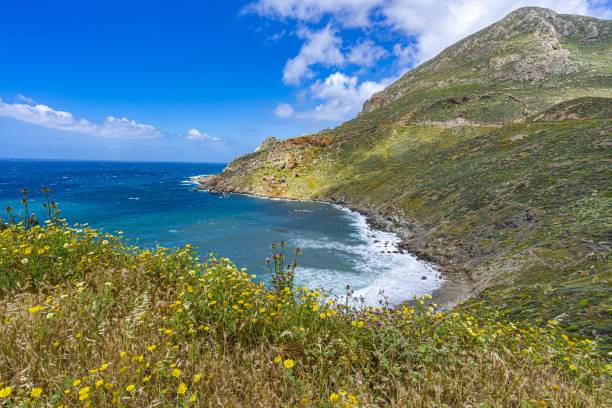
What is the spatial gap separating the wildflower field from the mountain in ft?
11.2

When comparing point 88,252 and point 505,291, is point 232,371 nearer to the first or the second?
point 88,252

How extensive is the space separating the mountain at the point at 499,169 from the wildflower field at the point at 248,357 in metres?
3.41

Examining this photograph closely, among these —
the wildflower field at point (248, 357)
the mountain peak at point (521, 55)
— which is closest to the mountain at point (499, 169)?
the mountain peak at point (521, 55)

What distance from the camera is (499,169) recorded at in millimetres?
46469

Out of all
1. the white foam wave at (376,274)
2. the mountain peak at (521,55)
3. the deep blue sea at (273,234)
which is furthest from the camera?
the mountain peak at (521,55)

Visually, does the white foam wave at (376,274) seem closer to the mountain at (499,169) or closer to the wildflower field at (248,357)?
the mountain at (499,169)

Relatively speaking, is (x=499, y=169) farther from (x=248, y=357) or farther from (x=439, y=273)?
(x=248, y=357)

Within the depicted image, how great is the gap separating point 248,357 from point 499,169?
172ft

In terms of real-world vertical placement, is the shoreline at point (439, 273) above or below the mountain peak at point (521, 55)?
below

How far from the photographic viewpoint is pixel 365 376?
4.19m

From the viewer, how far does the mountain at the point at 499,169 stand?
2195cm

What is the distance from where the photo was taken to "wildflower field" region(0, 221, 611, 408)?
11.0 ft

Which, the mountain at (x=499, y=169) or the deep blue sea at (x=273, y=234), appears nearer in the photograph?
the mountain at (x=499, y=169)

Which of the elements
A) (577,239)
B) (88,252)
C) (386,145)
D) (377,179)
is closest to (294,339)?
(88,252)
